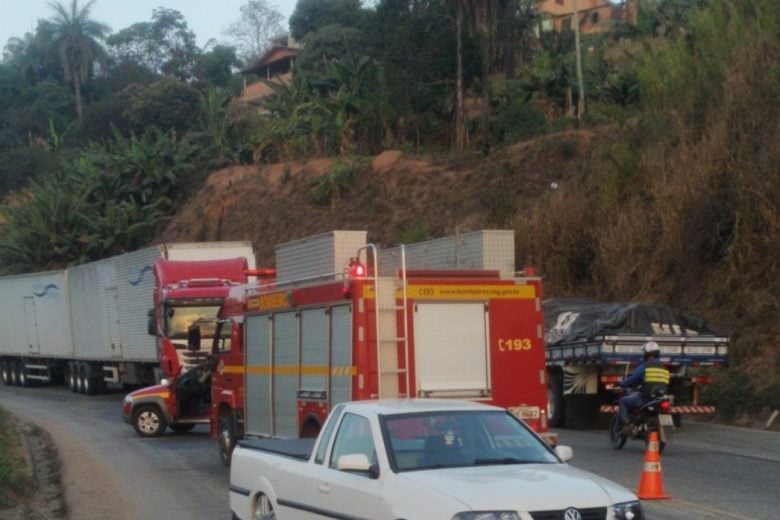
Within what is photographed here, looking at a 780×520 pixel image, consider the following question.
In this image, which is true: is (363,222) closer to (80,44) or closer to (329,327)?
(329,327)

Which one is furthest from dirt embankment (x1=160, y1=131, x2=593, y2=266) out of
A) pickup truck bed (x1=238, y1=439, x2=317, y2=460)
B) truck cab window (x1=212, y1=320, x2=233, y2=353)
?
pickup truck bed (x1=238, y1=439, x2=317, y2=460)

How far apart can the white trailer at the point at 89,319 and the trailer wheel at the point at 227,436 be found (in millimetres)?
12162

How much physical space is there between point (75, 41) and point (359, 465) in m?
94.5

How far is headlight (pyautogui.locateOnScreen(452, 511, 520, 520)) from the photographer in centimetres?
770

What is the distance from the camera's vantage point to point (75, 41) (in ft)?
323

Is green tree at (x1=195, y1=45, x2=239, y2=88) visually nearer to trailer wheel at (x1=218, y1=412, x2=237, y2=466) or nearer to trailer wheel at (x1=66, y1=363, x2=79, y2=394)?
trailer wheel at (x1=66, y1=363, x2=79, y2=394)

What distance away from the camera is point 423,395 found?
14203mm

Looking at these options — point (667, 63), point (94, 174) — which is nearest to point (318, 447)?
point (667, 63)

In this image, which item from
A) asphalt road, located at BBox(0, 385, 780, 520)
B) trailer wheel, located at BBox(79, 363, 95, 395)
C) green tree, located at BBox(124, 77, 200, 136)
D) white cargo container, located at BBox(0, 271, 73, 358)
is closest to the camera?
asphalt road, located at BBox(0, 385, 780, 520)

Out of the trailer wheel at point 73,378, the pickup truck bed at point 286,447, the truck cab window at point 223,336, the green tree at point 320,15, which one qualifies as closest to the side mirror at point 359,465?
the pickup truck bed at point 286,447

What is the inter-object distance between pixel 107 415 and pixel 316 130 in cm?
2524

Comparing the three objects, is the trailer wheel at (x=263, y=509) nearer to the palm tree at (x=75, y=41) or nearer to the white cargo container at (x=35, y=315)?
the white cargo container at (x=35, y=315)

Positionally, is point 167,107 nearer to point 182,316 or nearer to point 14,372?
point 14,372

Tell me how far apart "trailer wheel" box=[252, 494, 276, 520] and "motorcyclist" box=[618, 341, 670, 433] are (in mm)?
8755
